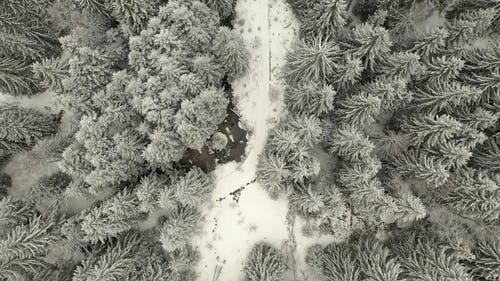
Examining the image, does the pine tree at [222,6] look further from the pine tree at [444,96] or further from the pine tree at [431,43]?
the pine tree at [444,96]

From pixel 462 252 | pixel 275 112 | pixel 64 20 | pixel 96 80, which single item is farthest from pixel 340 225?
pixel 64 20

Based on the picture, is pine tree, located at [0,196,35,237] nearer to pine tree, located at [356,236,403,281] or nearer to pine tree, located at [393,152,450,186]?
pine tree, located at [356,236,403,281]

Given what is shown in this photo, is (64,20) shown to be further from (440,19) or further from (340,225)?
(440,19)

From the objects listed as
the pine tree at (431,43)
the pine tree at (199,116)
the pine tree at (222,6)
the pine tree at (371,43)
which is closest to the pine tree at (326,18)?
the pine tree at (371,43)

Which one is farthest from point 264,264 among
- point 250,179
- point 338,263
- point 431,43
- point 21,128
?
point 21,128

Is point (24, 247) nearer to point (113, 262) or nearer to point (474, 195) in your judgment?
point (113, 262)

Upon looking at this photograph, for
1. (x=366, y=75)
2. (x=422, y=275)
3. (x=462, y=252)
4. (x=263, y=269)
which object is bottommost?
(x=263, y=269)
